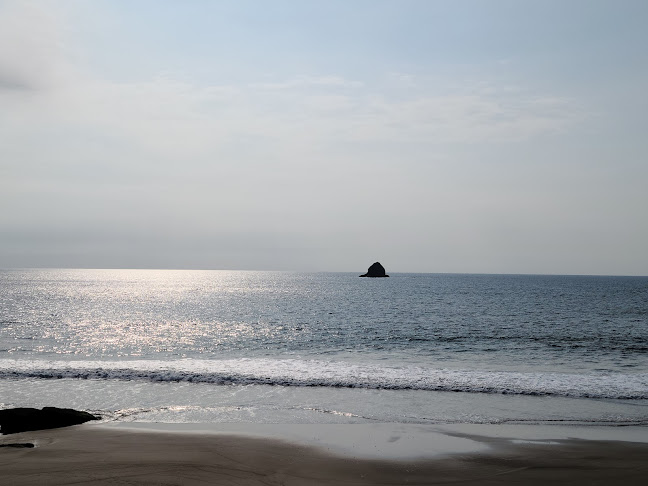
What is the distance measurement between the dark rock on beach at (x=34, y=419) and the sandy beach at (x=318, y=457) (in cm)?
39

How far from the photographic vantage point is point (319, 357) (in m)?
33.3

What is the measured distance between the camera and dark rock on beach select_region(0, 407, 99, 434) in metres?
15.5

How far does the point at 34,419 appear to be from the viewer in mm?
15750

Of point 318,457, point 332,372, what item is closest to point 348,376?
point 332,372

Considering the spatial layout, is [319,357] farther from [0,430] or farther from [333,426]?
[0,430]

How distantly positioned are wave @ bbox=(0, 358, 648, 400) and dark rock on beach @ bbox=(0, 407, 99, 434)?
8.60m

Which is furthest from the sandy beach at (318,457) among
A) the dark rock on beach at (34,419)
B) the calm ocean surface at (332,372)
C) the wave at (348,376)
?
the wave at (348,376)

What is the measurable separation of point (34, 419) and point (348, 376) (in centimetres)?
1507

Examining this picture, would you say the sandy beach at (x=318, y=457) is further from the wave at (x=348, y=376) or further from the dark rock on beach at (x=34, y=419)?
the wave at (x=348, y=376)

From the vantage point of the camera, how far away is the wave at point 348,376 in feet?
76.4

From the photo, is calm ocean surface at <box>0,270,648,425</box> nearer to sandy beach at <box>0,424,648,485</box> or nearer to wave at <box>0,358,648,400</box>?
wave at <box>0,358,648,400</box>

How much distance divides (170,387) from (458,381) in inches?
573

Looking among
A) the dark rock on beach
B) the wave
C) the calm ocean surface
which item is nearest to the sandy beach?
the dark rock on beach

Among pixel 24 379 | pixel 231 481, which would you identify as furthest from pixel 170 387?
pixel 231 481
